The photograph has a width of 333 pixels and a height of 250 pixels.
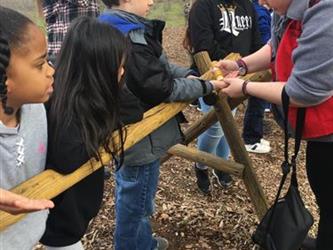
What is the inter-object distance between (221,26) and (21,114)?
7.78ft

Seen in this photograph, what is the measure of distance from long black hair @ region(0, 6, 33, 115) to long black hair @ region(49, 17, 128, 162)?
0.29m

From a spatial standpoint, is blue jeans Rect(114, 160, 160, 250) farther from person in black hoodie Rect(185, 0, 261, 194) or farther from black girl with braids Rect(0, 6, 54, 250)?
person in black hoodie Rect(185, 0, 261, 194)

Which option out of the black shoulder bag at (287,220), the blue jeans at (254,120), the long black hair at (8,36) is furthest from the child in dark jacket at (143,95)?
the blue jeans at (254,120)

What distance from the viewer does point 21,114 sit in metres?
1.48

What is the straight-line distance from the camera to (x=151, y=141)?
2.28 meters

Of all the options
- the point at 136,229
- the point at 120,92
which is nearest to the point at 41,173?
the point at 120,92

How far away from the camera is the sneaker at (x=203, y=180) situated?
3.63 meters

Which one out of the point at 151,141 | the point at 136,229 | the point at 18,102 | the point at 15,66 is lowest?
the point at 136,229

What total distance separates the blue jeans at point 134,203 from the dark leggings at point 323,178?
0.79 metres

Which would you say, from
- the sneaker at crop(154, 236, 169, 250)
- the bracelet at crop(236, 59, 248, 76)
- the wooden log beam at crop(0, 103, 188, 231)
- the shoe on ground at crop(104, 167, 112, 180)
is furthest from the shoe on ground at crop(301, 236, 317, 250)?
the shoe on ground at crop(104, 167, 112, 180)

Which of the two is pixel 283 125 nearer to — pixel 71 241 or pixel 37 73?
pixel 71 241

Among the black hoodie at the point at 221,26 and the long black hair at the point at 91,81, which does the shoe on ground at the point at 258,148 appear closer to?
the black hoodie at the point at 221,26

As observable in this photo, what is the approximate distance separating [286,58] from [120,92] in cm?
77

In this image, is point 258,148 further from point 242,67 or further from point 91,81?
point 91,81
